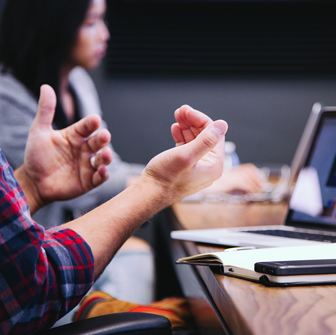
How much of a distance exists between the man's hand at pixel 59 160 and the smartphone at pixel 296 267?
1.90 ft

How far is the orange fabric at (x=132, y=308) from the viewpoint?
797mm

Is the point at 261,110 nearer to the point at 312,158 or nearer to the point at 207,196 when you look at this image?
the point at 207,196

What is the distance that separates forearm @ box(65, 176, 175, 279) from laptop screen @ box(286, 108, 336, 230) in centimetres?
47

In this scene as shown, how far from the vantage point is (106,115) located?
9.71 feet

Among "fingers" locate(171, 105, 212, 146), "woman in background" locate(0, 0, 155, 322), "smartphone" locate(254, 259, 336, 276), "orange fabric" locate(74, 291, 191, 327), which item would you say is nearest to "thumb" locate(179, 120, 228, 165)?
"fingers" locate(171, 105, 212, 146)

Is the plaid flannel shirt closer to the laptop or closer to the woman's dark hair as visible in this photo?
the laptop

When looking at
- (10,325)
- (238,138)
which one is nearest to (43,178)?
(10,325)

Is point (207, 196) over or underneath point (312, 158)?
underneath

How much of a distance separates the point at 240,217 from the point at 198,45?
6.29 feet

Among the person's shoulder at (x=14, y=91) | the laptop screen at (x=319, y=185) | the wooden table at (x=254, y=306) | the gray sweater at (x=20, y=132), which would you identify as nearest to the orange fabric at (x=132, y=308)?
the wooden table at (x=254, y=306)

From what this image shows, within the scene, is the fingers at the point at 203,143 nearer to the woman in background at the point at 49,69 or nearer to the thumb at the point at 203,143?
the thumb at the point at 203,143

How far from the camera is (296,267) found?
0.52 meters

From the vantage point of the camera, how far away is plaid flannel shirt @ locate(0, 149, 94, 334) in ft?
1.77

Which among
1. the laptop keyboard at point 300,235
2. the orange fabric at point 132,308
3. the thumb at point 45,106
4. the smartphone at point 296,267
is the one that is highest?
the thumb at point 45,106
